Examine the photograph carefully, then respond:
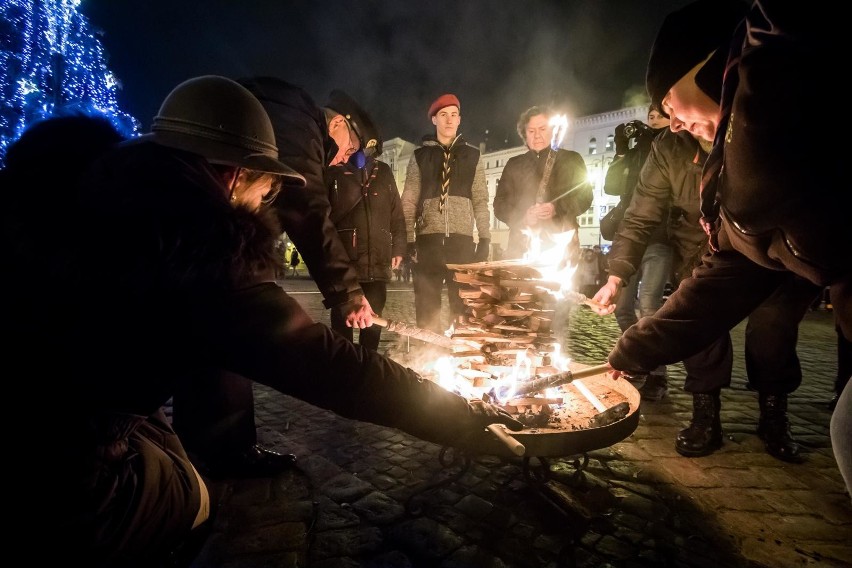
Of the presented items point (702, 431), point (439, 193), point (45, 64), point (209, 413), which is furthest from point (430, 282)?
point (45, 64)

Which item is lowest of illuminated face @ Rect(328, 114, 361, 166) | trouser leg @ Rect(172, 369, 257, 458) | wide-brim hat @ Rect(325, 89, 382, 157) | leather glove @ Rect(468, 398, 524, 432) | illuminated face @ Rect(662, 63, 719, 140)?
trouser leg @ Rect(172, 369, 257, 458)

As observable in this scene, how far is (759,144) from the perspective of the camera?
1.41m

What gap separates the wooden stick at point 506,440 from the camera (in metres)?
1.59

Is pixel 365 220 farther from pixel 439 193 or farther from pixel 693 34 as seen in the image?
pixel 693 34

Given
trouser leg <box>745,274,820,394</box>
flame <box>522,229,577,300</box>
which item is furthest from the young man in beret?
trouser leg <box>745,274,820,394</box>

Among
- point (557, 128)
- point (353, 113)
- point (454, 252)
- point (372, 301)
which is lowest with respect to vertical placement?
point (372, 301)

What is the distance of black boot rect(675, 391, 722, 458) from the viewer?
356 centimetres

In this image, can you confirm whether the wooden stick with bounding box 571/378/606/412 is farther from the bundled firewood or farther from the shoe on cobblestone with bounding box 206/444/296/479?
the shoe on cobblestone with bounding box 206/444/296/479

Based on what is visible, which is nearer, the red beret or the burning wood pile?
the burning wood pile

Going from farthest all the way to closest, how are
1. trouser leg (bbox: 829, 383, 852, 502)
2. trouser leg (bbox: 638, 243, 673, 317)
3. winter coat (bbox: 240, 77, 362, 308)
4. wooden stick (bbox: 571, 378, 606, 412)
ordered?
trouser leg (bbox: 638, 243, 673, 317), winter coat (bbox: 240, 77, 362, 308), wooden stick (bbox: 571, 378, 606, 412), trouser leg (bbox: 829, 383, 852, 502)

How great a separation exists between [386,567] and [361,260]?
3.29 m

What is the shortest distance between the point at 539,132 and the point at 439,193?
1.48m

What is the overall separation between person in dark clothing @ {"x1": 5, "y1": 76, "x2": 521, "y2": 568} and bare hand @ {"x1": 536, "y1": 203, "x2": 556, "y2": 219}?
4.12 meters

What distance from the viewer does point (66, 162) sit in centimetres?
137
